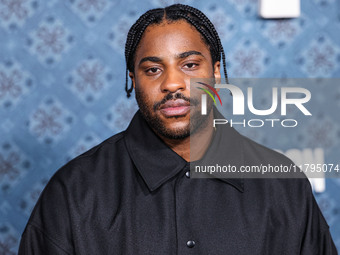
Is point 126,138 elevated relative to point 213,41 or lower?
lower

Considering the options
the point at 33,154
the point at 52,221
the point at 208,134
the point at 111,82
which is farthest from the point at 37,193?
the point at 208,134

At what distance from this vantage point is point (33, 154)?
2.01 m

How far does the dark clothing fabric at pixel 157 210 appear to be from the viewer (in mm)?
1219

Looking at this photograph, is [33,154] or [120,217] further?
[33,154]

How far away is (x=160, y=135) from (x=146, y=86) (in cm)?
15

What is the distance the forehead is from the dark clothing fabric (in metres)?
0.21

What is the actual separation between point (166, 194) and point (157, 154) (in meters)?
0.13

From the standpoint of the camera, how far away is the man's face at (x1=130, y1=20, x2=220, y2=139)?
49.1 inches

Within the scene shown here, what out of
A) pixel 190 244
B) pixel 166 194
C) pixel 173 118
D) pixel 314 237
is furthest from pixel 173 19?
pixel 314 237

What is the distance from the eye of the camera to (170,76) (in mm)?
1253

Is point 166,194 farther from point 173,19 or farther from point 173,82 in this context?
point 173,19

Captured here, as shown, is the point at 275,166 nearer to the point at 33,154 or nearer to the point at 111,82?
the point at 111,82

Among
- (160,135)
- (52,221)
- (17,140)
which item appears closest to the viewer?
(52,221)

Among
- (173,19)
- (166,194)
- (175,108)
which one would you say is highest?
(173,19)
